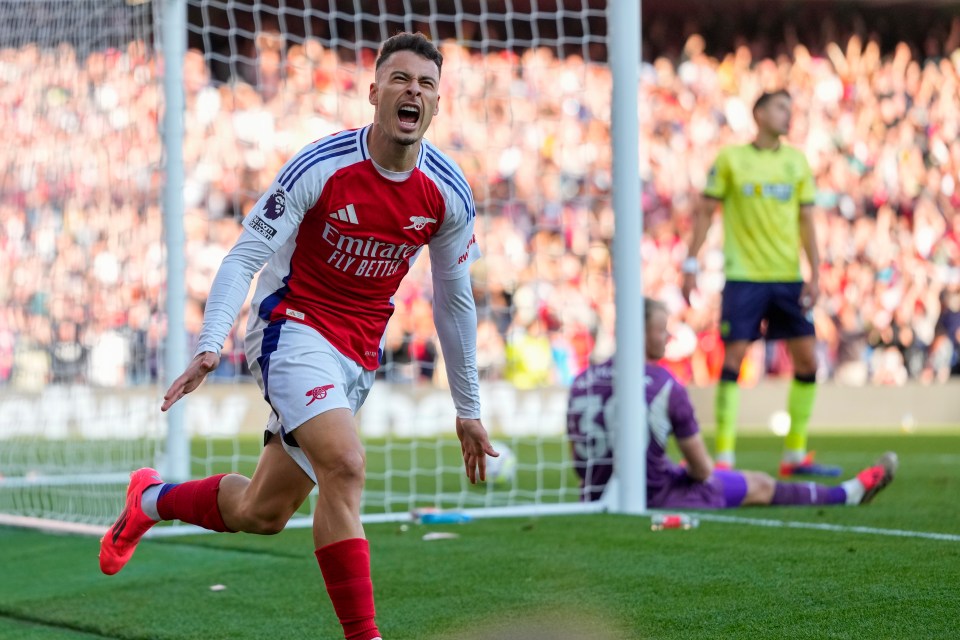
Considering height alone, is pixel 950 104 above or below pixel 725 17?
below

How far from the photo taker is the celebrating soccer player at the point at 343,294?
3.45 m

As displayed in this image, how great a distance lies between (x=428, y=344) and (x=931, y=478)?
6831 mm

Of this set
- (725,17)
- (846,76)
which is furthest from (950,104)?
(725,17)

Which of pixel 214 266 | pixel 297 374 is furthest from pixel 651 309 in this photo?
pixel 214 266

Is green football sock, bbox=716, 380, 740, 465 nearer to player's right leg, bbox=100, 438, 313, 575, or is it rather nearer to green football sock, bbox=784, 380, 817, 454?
green football sock, bbox=784, 380, 817, 454

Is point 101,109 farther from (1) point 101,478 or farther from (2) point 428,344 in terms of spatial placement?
(2) point 428,344

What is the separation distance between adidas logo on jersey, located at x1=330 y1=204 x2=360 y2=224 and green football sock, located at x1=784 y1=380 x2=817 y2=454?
505cm

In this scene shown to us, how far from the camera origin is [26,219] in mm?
8305

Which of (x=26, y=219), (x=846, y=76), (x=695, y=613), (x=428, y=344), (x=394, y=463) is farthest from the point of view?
(x=846, y=76)

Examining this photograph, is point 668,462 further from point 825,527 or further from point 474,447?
point 474,447

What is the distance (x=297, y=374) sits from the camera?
3.57 m

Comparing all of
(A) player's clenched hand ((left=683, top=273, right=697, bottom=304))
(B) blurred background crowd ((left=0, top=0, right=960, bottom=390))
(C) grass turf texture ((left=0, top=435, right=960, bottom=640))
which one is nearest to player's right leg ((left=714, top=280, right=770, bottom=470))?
(A) player's clenched hand ((left=683, top=273, right=697, bottom=304))

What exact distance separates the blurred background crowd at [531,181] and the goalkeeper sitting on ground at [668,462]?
43.8 inches

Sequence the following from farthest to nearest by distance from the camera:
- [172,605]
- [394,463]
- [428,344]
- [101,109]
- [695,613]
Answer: [428,344] < [394,463] < [101,109] < [172,605] < [695,613]
